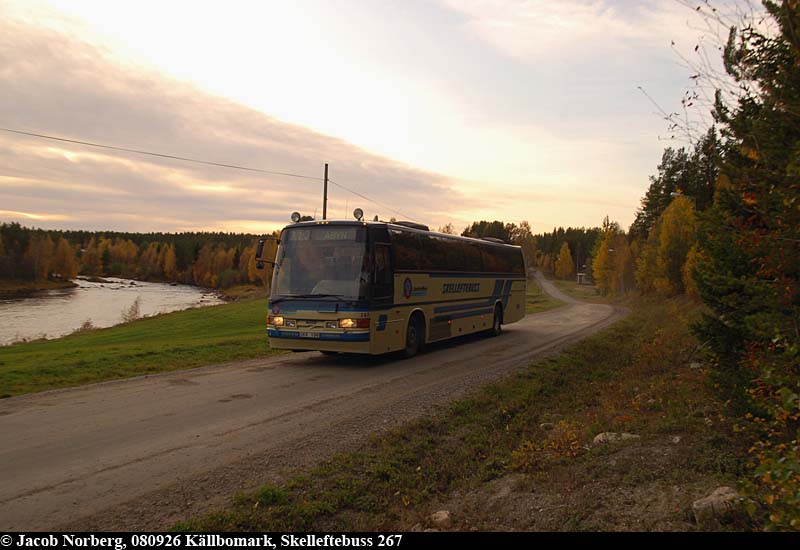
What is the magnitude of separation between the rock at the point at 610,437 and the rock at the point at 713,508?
7.49 ft

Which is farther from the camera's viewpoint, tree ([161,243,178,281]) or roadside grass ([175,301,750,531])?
tree ([161,243,178,281])

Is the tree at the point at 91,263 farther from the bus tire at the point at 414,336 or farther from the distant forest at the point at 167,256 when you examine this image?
the bus tire at the point at 414,336

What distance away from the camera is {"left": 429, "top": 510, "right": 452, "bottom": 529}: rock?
14.9 ft

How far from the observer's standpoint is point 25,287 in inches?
3179

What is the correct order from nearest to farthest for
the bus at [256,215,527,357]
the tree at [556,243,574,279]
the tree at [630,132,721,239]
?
the bus at [256,215,527,357] < the tree at [630,132,721,239] < the tree at [556,243,574,279]

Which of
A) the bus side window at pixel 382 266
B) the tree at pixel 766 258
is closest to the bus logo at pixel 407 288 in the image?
the bus side window at pixel 382 266

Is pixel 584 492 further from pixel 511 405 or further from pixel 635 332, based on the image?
pixel 635 332

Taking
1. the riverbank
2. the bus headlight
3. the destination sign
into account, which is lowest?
the riverbank

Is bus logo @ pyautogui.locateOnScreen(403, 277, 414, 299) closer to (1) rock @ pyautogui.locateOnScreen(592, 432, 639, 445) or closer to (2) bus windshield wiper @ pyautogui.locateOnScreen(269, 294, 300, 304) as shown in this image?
(2) bus windshield wiper @ pyautogui.locateOnScreen(269, 294, 300, 304)

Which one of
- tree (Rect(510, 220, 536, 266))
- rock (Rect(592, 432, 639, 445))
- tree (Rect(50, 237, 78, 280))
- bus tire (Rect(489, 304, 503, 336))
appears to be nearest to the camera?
rock (Rect(592, 432, 639, 445))

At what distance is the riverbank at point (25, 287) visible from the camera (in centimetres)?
7285

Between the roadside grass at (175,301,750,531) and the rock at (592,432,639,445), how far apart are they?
0.10 m

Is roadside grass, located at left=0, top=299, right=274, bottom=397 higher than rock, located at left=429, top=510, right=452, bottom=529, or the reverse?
rock, located at left=429, top=510, right=452, bottom=529

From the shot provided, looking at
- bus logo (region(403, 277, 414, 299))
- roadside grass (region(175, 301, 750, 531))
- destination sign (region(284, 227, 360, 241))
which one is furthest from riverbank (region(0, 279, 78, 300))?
roadside grass (region(175, 301, 750, 531))
